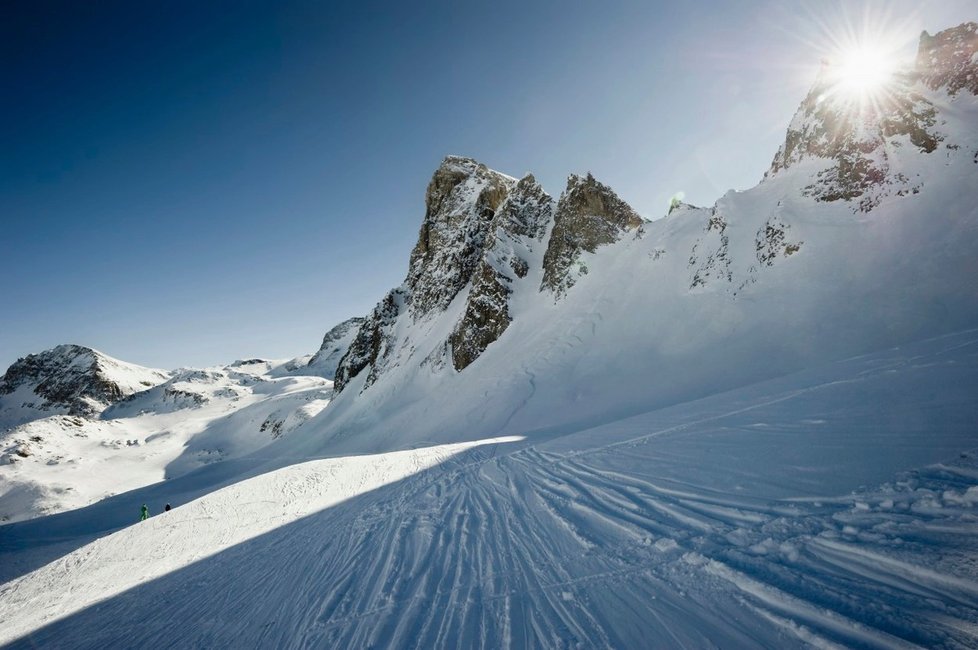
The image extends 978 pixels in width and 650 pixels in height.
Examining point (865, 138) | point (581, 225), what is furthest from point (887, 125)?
point (581, 225)

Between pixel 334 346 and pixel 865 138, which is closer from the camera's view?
pixel 865 138

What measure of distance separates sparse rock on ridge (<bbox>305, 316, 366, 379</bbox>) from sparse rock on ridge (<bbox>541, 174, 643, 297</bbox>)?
3791 inches

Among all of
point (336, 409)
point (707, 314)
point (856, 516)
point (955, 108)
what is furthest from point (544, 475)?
point (336, 409)

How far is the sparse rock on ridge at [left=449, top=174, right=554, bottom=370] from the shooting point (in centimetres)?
3428

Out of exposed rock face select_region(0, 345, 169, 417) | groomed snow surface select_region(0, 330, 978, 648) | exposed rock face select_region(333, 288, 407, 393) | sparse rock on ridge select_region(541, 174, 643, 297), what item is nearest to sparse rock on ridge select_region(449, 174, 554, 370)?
sparse rock on ridge select_region(541, 174, 643, 297)

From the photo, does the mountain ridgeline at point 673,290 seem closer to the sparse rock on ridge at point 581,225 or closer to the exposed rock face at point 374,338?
the sparse rock on ridge at point 581,225

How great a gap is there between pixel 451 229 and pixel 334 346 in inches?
3545

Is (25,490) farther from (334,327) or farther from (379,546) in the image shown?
(334,327)

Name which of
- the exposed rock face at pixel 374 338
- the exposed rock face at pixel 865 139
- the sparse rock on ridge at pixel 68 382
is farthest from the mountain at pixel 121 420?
the exposed rock face at pixel 865 139

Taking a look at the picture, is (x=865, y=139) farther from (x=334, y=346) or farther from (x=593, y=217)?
(x=334, y=346)

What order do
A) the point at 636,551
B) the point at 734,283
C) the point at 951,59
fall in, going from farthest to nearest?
the point at 734,283 < the point at 951,59 < the point at 636,551

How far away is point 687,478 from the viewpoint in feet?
18.2

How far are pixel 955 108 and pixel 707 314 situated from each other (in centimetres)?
1329

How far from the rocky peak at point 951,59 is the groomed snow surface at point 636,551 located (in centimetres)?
1614
